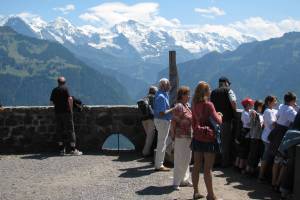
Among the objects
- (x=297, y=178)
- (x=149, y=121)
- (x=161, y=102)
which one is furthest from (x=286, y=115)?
(x=149, y=121)

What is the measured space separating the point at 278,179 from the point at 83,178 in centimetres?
379

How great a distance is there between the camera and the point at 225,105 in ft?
34.9

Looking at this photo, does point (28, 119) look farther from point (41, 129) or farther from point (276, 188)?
point (276, 188)

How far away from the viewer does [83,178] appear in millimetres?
10055

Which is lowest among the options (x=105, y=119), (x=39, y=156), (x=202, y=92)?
(x=39, y=156)

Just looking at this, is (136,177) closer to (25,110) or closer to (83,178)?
(83,178)

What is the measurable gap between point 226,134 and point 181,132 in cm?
241

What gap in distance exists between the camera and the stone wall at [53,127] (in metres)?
13.6

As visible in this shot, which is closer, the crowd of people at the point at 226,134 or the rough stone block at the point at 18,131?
the crowd of people at the point at 226,134

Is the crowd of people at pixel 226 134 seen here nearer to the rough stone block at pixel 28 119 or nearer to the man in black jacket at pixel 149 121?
the man in black jacket at pixel 149 121

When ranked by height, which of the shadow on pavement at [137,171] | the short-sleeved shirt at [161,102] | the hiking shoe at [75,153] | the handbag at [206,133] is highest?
the short-sleeved shirt at [161,102]

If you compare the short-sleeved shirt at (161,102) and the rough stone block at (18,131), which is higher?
the short-sleeved shirt at (161,102)

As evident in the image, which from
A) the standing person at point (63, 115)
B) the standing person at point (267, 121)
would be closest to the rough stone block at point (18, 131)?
the standing person at point (63, 115)

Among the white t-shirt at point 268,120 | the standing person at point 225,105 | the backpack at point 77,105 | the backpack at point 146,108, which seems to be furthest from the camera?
the backpack at point 77,105
